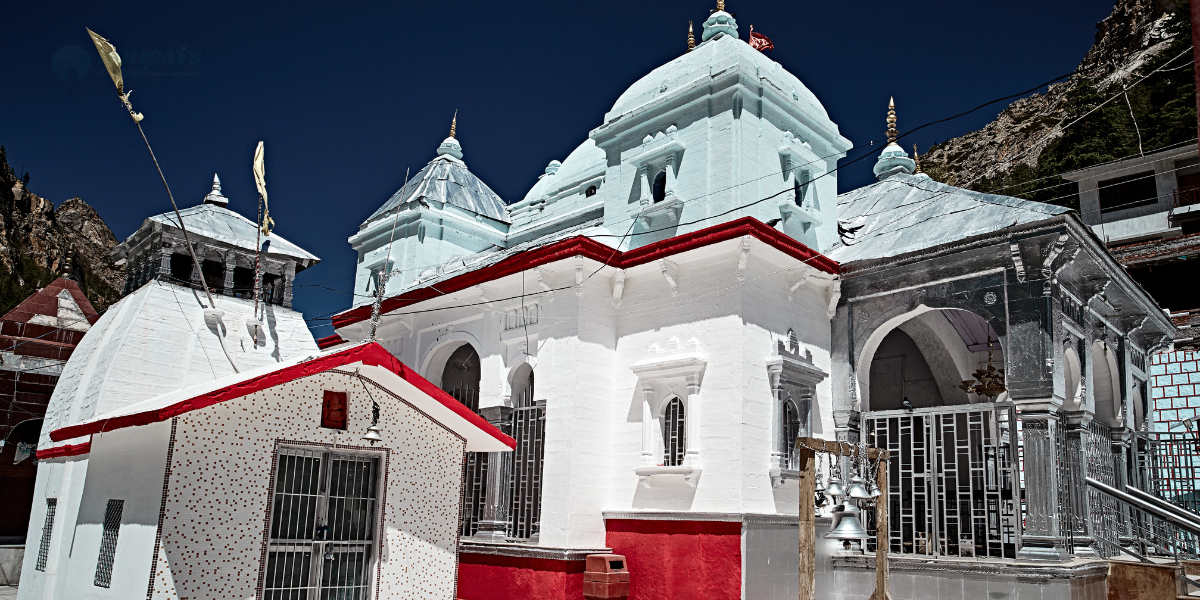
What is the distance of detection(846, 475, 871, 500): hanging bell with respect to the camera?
835cm

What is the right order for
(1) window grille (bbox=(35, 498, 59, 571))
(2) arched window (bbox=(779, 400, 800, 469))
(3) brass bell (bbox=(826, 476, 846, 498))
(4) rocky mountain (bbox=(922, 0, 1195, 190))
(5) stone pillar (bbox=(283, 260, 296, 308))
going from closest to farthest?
(3) brass bell (bbox=(826, 476, 846, 498)) → (2) arched window (bbox=(779, 400, 800, 469)) → (1) window grille (bbox=(35, 498, 59, 571)) → (5) stone pillar (bbox=(283, 260, 296, 308)) → (4) rocky mountain (bbox=(922, 0, 1195, 190))

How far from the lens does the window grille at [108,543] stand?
27.6ft

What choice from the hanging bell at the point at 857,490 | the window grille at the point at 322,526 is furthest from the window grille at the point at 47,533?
the hanging bell at the point at 857,490

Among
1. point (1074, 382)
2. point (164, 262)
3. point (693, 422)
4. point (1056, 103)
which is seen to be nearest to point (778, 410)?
point (693, 422)

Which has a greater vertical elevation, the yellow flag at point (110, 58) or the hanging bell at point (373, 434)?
the yellow flag at point (110, 58)

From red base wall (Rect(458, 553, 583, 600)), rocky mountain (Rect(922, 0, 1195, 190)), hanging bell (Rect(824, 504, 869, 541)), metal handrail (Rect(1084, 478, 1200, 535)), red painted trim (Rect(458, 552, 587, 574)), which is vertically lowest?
red base wall (Rect(458, 553, 583, 600))

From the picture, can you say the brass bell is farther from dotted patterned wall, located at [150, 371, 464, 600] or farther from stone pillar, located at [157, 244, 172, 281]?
stone pillar, located at [157, 244, 172, 281]

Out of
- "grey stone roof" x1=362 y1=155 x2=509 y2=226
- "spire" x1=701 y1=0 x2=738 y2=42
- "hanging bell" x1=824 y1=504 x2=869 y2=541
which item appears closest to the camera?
"hanging bell" x1=824 y1=504 x2=869 y2=541

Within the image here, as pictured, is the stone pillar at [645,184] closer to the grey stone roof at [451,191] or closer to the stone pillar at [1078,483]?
the grey stone roof at [451,191]

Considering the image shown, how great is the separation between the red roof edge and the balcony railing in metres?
27.3

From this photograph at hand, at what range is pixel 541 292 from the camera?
43.0 feet

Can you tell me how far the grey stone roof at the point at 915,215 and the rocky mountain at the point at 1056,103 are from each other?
18372 mm

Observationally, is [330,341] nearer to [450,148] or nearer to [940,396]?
[450,148]

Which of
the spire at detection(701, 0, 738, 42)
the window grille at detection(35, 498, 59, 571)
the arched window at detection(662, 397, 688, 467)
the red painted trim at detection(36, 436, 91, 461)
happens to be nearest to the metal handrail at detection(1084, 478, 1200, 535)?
the arched window at detection(662, 397, 688, 467)
